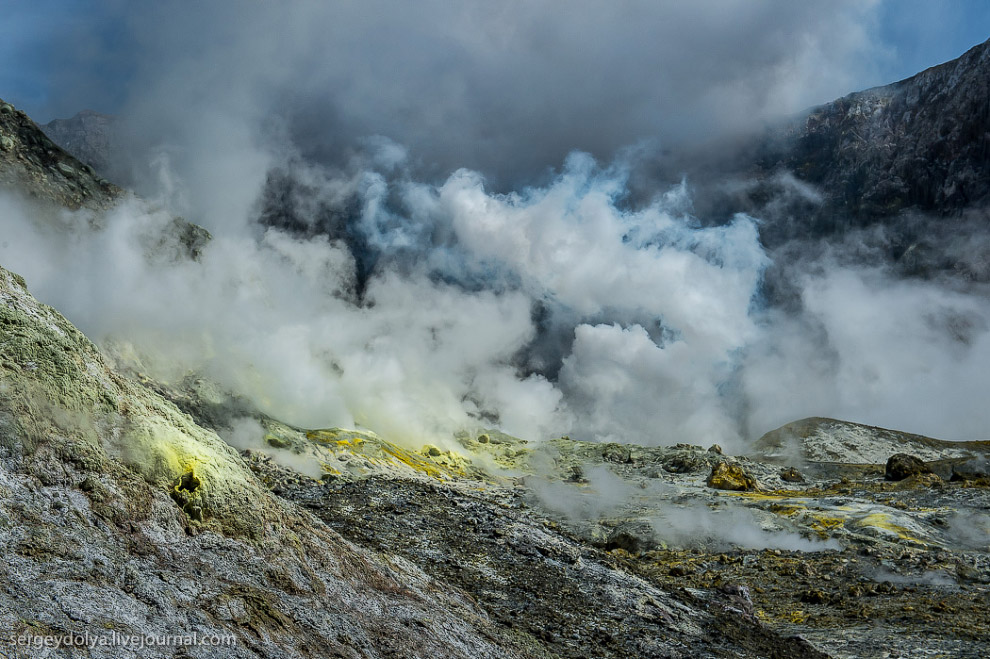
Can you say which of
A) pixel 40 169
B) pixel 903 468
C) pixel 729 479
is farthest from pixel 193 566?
pixel 903 468

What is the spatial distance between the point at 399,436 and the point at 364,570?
6952 cm

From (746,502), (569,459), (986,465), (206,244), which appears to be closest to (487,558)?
(746,502)

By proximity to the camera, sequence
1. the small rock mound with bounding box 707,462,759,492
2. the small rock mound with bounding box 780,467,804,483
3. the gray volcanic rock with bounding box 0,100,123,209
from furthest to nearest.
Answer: the small rock mound with bounding box 780,467,804,483, the small rock mound with bounding box 707,462,759,492, the gray volcanic rock with bounding box 0,100,123,209

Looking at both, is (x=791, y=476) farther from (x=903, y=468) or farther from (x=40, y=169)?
(x=40, y=169)

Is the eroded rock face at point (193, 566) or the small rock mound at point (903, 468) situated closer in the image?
the eroded rock face at point (193, 566)

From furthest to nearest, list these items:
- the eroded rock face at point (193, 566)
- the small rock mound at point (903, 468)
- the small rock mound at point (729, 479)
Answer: the small rock mound at point (903, 468)
the small rock mound at point (729, 479)
the eroded rock face at point (193, 566)

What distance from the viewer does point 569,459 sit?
87.9 meters

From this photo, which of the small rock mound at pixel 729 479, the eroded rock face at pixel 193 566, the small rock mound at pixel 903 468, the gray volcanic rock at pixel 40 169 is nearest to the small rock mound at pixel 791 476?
the small rock mound at pixel 903 468

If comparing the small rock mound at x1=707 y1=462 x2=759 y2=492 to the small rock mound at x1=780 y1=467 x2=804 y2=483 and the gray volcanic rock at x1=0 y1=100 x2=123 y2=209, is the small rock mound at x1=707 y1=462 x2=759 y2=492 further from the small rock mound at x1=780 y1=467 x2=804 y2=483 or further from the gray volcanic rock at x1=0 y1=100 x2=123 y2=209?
the gray volcanic rock at x1=0 y1=100 x2=123 y2=209

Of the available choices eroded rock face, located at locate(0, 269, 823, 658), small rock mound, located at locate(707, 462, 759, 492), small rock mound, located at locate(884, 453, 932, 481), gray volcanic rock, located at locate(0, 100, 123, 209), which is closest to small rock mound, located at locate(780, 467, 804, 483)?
small rock mound, located at locate(884, 453, 932, 481)

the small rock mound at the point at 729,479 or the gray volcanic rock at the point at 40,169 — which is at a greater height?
the gray volcanic rock at the point at 40,169

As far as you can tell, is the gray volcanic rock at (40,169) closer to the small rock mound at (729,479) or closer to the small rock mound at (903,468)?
the small rock mound at (729,479)

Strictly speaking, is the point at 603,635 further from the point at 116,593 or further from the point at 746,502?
the point at 746,502

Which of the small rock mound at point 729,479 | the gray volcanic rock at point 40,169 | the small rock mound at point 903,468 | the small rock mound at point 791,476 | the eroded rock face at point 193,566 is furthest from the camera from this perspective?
the small rock mound at point 791,476
